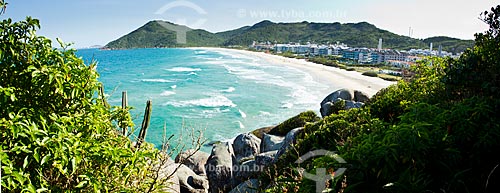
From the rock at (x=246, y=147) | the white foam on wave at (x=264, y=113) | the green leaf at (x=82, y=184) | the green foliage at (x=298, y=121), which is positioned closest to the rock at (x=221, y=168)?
the rock at (x=246, y=147)

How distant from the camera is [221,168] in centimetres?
1121

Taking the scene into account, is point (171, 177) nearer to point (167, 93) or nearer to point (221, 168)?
point (221, 168)

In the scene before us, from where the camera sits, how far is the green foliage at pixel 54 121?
2463mm

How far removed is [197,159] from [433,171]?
1205 cm

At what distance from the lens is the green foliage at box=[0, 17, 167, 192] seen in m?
2.46

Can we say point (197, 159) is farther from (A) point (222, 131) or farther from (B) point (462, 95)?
(B) point (462, 95)

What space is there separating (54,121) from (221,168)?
8790mm

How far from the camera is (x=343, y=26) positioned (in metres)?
176

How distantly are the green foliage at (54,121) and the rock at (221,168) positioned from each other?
23.3 feet

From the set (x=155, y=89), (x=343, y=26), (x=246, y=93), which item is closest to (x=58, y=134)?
(x=246, y=93)

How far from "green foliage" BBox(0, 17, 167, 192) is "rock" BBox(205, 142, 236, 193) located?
7.09 meters

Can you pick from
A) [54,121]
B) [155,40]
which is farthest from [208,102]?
[155,40]

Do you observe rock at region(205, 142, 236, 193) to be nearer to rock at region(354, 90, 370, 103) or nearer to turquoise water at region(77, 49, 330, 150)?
turquoise water at region(77, 49, 330, 150)

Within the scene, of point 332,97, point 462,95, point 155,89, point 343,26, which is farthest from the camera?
point 343,26
